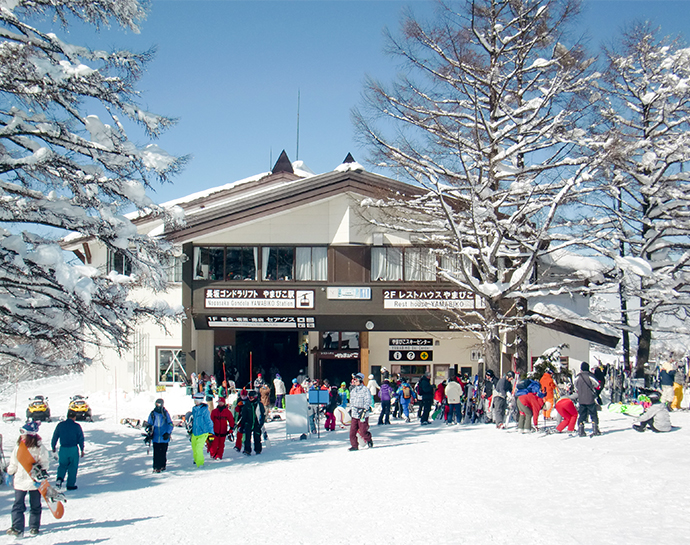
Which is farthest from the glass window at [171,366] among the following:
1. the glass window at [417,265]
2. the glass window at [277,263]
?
the glass window at [417,265]

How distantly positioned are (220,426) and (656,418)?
8699 mm

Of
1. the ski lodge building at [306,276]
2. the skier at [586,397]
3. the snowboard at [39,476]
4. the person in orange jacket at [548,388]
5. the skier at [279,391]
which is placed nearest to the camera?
the snowboard at [39,476]

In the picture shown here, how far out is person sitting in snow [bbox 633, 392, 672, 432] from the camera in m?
12.3

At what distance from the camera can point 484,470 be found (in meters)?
10.0

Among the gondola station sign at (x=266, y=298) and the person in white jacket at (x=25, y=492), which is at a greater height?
the gondola station sign at (x=266, y=298)

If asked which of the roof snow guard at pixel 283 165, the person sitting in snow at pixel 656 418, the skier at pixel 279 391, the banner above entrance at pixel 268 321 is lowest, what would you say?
the skier at pixel 279 391

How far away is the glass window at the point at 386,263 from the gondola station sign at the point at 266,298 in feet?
9.40

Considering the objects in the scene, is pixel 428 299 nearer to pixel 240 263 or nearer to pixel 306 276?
pixel 306 276

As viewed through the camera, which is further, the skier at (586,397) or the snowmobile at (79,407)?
the snowmobile at (79,407)

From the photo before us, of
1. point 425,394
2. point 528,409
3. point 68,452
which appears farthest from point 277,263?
point 68,452

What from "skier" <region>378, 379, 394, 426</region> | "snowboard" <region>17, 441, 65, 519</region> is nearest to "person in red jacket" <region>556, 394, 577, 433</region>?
"skier" <region>378, 379, 394, 426</region>

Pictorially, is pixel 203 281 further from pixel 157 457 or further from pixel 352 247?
pixel 157 457

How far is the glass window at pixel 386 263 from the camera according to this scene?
26016 millimetres

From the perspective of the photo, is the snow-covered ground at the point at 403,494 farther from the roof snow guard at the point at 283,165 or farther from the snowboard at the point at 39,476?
the roof snow guard at the point at 283,165
